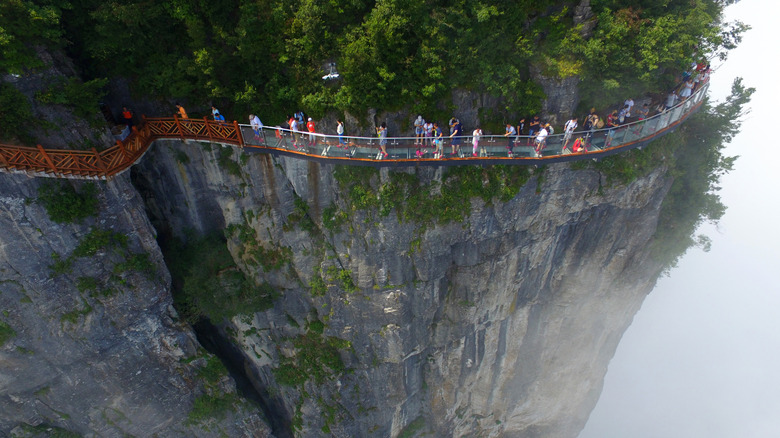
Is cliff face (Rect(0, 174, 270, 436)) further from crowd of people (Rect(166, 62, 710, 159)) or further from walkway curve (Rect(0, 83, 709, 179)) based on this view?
crowd of people (Rect(166, 62, 710, 159))

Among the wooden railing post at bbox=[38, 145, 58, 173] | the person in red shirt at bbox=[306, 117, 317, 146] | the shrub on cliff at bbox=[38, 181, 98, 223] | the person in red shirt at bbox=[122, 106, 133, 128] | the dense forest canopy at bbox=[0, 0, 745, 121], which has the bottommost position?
the shrub on cliff at bbox=[38, 181, 98, 223]

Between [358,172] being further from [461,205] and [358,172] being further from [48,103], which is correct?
[48,103]

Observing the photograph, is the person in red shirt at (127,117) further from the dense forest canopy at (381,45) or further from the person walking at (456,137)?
the person walking at (456,137)

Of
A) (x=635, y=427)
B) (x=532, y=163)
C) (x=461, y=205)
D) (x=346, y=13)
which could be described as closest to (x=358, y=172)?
(x=461, y=205)

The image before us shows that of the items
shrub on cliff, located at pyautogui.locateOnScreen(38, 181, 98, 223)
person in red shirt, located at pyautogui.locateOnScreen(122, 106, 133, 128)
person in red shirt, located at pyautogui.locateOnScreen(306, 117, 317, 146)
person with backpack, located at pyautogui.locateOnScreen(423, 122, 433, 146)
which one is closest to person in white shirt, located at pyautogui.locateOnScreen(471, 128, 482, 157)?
person with backpack, located at pyautogui.locateOnScreen(423, 122, 433, 146)

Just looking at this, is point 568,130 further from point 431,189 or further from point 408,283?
point 408,283

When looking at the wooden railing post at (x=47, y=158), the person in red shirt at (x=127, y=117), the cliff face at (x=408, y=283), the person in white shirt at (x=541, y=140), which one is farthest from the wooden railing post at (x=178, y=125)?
the person in white shirt at (x=541, y=140)
